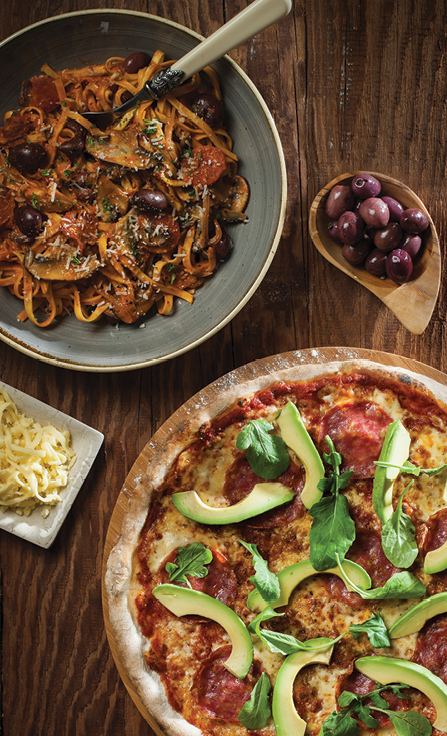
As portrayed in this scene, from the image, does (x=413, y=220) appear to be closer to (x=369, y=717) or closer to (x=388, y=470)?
(x=388, y=470)

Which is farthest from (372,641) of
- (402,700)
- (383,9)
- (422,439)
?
(383,9)

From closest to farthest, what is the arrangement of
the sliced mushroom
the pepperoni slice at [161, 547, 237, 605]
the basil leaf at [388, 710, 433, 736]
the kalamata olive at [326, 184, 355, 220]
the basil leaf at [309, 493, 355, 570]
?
1. the basil leaf at [388, 710, 433, 736]
2. the basil leaf at [309, 493, 355, 570]
3. the pepperoni slice at [161, 547, 237, 605]
4. the sliced mushroom
5. the kalamata olive at [326, 184, 355, 220]

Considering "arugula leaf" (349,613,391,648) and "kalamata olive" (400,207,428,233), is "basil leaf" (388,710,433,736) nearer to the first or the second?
"arugula leaf" (349,613,391,648)

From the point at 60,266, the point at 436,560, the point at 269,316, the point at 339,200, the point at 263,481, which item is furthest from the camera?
the point at 269,316

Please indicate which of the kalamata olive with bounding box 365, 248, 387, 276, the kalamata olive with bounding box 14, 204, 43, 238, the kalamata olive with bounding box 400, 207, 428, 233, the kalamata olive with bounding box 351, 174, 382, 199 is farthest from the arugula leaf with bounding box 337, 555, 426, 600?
the kalamata olive with bounding box 14, 204, 43, 238

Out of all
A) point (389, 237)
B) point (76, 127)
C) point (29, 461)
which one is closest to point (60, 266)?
point (76, 127)

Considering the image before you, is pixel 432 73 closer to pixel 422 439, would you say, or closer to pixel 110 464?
pixel 422 439
